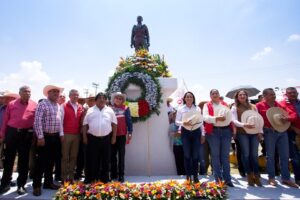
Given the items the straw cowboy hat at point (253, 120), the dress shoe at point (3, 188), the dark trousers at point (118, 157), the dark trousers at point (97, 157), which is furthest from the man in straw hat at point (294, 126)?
the dress shoe at point (3, 188)

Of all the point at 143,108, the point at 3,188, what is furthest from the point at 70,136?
the point at 143,108

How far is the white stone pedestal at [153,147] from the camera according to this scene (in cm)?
625

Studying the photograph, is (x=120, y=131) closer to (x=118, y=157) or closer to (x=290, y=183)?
(x=118, y=157)

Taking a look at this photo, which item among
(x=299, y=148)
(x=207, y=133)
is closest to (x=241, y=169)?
(x=299, y=148)

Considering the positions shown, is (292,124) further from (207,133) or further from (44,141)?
(44,141)

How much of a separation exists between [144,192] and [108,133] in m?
1.31

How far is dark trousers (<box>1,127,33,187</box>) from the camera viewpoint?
14.4 ft

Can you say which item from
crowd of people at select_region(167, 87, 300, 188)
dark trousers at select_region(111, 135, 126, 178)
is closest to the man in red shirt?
dark trousers at select_region(111, 135, 126, 178)

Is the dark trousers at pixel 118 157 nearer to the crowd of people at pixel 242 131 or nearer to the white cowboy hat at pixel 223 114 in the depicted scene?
the crowd of people at pixel 242 131

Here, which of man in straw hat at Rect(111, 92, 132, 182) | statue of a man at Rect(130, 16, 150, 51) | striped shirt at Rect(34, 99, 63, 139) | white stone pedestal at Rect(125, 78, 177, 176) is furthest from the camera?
statue of a man at Rect(130, 16, 150, 51)

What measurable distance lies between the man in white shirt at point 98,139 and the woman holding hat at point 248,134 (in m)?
2.41

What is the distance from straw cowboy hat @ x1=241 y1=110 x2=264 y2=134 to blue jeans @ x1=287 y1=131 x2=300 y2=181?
831 mm

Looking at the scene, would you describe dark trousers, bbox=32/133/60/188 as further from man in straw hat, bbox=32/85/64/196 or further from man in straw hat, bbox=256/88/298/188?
man in straw hat, bbox=256/88/298/188

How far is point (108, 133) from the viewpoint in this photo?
454 cm
